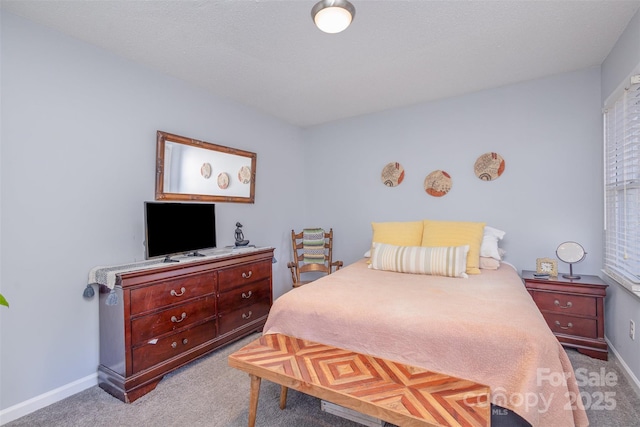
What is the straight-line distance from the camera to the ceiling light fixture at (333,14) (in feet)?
5.28

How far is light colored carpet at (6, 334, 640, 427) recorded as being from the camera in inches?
70.1

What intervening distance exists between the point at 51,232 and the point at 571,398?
10.4 ft

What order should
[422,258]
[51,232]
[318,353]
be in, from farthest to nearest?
[422,258] → [51,232] → [318,353]

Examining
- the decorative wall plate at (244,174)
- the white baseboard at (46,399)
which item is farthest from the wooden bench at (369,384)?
the decorative wall plate at (244,174)

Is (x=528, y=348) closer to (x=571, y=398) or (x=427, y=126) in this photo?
(x=571, y=398)

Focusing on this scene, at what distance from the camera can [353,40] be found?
2.21m

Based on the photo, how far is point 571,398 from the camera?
141 cm

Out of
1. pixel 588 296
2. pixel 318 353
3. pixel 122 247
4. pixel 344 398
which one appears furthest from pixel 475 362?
pixel 122 247

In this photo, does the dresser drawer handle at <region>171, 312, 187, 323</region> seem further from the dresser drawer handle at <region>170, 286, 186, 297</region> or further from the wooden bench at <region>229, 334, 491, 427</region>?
the wooden bench at <region>229, 334, 491, 427</region>

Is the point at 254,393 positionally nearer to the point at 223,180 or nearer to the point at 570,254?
the point at 223,180

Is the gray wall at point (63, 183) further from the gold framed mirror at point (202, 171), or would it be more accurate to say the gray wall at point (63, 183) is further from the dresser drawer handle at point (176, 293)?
the dresser drawer handle at point (176, 293)

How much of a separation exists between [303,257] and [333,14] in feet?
9.31

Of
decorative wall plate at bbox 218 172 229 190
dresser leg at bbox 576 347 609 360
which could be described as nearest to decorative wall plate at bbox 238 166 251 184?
decorative wall plate at bbox 218 172 229 190

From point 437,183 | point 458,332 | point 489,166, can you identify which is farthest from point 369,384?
point 489,166
